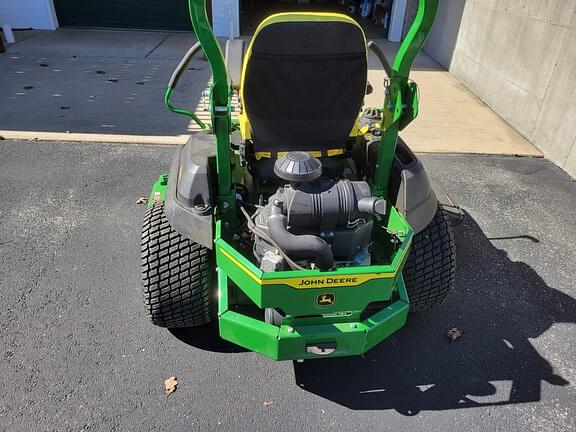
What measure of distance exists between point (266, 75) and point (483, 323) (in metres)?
2.10

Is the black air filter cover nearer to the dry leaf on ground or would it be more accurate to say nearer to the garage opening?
the dry leaf on ground

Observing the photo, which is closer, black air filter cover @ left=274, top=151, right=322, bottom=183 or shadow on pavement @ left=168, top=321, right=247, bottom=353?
black air filter cover @ left=274, top=151, right=322, bottom=183

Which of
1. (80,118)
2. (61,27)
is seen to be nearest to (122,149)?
(80,118)

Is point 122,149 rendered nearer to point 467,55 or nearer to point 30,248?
point 30,248

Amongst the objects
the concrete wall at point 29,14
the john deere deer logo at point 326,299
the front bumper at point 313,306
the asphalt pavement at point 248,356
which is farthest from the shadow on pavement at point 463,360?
the concrete wall at point 29,14

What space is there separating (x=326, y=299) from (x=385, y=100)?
1.10m

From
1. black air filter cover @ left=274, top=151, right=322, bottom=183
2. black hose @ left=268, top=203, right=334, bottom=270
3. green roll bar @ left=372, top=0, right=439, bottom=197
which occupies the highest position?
green roll bar @ left=372, top=0, right=439, bottom=197

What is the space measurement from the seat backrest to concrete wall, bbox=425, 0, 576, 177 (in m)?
3.80

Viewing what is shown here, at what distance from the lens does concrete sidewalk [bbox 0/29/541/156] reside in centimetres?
542

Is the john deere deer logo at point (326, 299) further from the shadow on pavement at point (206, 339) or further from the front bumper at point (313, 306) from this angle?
the shadow on pavement at point (206, 339)

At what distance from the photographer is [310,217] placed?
205 cm

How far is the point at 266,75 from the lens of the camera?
2.21 m

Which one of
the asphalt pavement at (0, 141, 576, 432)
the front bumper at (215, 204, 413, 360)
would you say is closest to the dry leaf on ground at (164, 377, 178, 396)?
the asphalt pavement at (0, 141, 576, 432)

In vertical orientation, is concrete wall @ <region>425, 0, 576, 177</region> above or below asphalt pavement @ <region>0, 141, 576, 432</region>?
above
